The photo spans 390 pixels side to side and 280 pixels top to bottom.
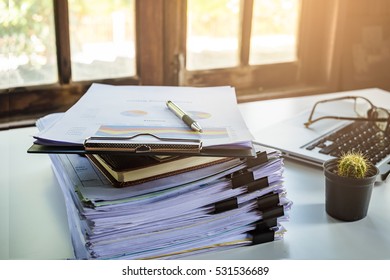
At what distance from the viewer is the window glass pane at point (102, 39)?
149cm

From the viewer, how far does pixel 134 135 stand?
59 cm

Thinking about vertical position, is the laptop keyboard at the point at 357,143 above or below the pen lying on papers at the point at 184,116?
below

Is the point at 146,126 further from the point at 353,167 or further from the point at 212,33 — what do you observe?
the point at 212,33

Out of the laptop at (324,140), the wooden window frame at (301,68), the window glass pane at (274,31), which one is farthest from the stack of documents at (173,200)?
the window glass pane at (274,31)

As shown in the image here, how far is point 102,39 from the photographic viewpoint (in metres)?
1.57

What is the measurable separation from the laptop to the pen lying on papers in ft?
0.91

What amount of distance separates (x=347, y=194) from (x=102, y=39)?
3.59 feet

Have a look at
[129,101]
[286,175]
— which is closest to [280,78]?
[286,175]

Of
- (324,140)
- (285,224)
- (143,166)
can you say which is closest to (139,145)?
(143,166)

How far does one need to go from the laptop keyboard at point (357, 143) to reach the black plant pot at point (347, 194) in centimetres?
17

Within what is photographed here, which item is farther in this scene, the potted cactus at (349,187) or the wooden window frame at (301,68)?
the wooden window frame at (301,68)

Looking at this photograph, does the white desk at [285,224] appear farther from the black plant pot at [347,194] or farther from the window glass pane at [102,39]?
the window glass pane at [102,39]
